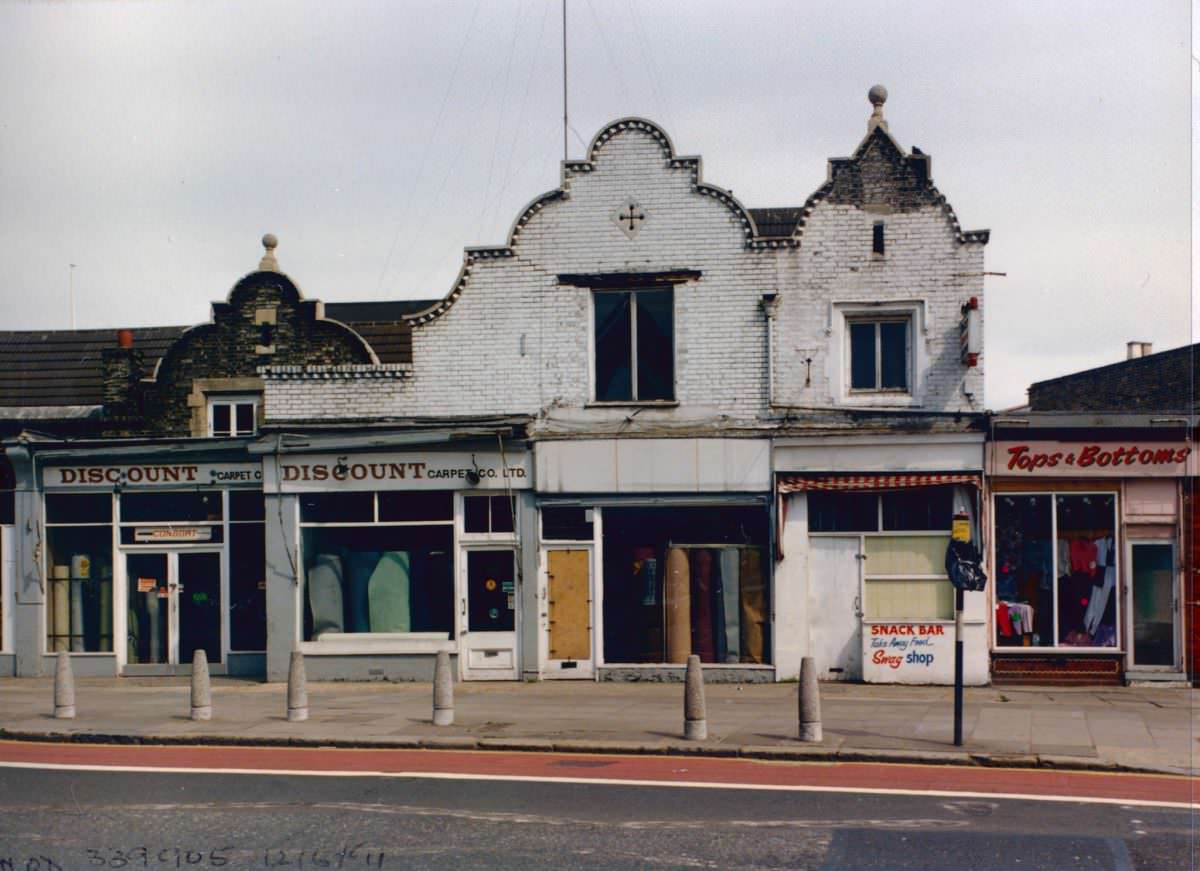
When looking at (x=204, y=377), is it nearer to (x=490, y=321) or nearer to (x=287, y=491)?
(x=287, y=491)

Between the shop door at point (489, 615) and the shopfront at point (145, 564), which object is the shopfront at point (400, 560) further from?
the shopfront at point (145, 564)

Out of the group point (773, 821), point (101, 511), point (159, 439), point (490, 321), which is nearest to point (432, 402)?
point (490, 321)

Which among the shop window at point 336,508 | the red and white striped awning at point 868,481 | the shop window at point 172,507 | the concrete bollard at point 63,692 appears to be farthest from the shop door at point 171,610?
the red and white striped awning at point 868,481

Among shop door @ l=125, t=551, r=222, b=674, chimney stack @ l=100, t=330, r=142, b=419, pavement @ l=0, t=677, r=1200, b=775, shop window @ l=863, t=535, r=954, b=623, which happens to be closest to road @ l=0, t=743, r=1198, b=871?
pavement @ l=0, t=677, r=1200, b=775

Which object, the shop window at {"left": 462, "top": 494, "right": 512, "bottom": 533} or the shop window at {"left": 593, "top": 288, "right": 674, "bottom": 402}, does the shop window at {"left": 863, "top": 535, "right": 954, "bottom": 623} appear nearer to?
the shop window at {"left": 593, "top": 288, "right": 674, "bottom": 402}

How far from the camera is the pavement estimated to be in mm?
14445

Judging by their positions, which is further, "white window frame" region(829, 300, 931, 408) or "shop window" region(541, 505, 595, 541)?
"shop window" region(541, 505, 595, 541)

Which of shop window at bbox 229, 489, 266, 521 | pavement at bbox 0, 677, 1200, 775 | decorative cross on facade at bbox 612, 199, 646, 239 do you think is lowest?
pavement at bbox 0, 677, 1200, 775

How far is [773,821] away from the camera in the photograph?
11086mm

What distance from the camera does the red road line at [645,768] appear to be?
41.9ft

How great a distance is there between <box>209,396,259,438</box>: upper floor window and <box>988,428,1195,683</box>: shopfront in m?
12.9

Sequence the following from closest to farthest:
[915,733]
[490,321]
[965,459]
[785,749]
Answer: [785,749]
[915,733]
[965,459]
[490,321]

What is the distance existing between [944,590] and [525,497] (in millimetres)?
6813

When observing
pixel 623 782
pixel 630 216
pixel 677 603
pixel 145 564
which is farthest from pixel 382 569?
pixel 623 782
